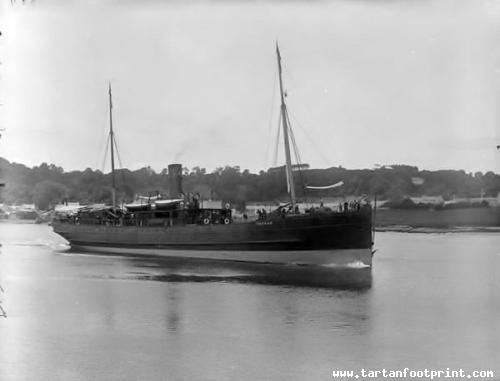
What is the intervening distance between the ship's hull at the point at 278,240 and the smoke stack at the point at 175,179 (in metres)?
3.32

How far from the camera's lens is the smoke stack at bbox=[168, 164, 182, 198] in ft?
Result: 134

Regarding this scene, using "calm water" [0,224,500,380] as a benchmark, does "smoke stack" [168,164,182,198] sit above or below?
above

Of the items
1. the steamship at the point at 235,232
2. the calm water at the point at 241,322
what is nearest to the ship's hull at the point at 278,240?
A: the steamship at the point at 235,232

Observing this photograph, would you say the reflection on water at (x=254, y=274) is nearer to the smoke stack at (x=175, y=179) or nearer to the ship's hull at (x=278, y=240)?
the ship's hull at (x=278, y=240)

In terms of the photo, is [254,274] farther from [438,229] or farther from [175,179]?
[438,229]

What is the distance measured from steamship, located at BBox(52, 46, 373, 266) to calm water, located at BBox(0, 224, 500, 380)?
1.51 metres

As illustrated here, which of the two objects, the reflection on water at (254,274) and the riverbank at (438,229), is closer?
the reflection on water at (254,274)

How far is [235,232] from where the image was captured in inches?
1313

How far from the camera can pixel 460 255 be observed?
1620 inches

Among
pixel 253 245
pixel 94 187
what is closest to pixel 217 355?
pixel 253 245

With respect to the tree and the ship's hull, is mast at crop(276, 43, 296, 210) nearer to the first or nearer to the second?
the ship's hull

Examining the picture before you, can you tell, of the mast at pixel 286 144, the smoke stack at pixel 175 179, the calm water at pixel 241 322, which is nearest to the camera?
the calm water at pixel 241 322

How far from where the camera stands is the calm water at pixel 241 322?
12.6m

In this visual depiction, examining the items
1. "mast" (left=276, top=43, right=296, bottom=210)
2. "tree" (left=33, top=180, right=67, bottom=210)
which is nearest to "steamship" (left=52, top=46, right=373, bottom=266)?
"mast" (left=276, top=43, right=296, bottom=210)
